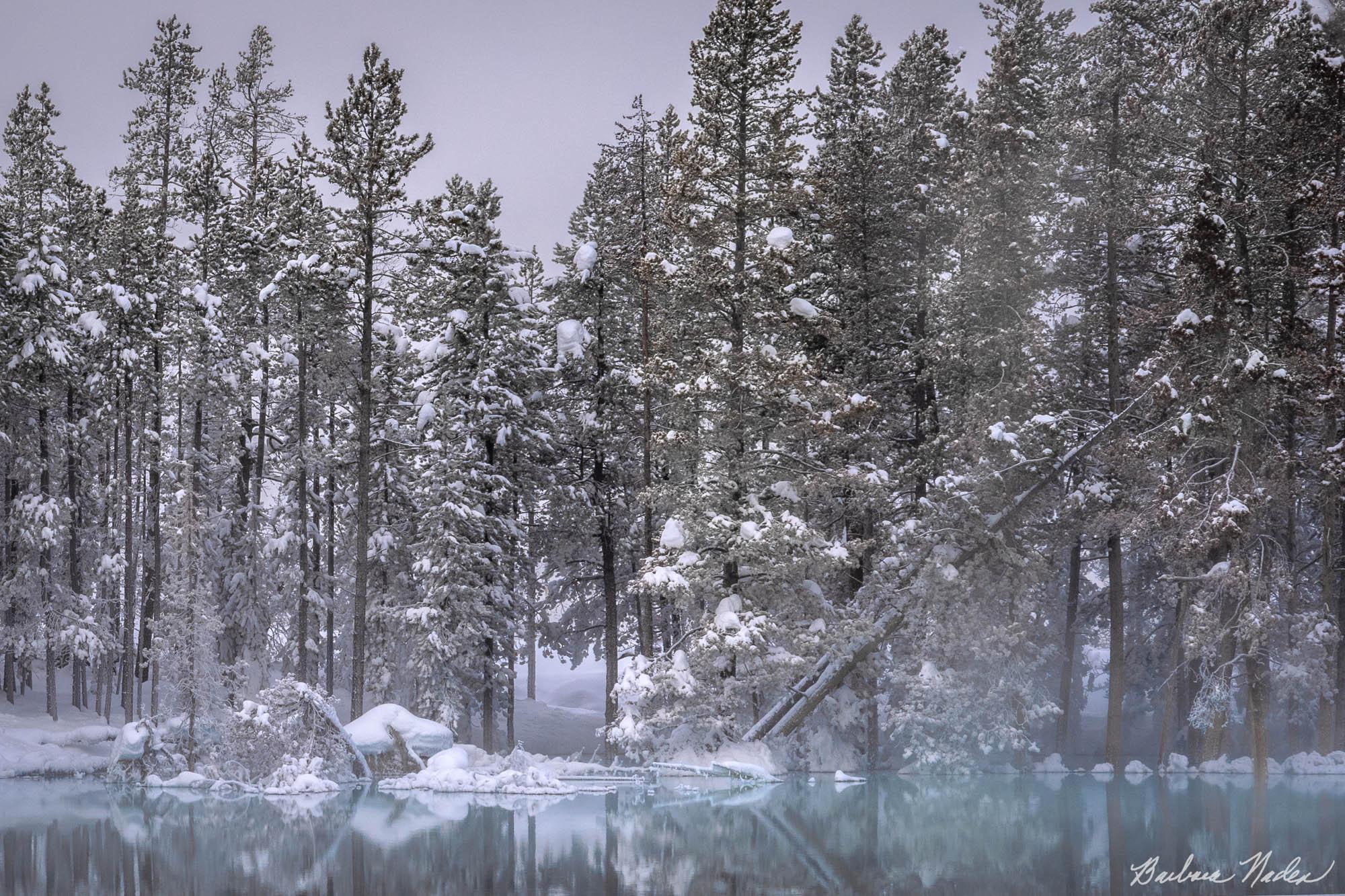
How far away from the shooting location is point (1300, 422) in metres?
29.7

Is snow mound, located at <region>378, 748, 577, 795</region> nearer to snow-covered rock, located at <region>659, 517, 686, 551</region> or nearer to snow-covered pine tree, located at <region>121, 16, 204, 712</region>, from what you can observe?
snow-covered rock, located at <region>659, 517, 686, 551</region>

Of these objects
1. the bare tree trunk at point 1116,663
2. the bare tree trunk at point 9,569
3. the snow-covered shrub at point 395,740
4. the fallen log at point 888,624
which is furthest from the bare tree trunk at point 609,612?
the bare tree trunk at point 9,569

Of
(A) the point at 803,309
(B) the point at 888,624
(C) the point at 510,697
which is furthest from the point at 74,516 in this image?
(B) the point at 888,624

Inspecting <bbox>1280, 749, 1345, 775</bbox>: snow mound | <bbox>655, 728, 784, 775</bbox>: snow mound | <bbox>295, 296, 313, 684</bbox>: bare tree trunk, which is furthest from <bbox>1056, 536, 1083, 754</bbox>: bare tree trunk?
<bbox>295, 296, 313, 684</bbox>: bare tree trunk

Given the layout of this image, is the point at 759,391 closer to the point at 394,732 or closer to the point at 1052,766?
the point at 394,732

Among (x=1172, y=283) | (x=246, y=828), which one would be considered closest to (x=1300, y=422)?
(x=1172, y=283)

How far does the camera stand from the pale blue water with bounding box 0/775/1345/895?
14344 mm

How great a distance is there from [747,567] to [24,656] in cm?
2518

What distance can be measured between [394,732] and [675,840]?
11977mm

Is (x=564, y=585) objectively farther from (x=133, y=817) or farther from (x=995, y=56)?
(x=995, y=56)
